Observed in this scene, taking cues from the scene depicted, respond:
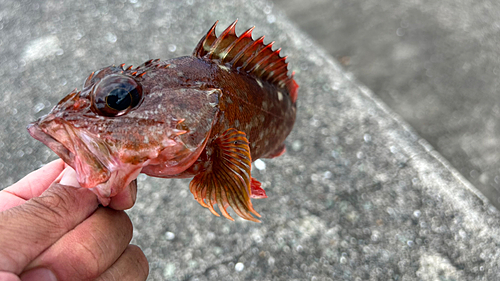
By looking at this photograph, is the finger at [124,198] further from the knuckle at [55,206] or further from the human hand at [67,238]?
the knuckle at [55,206]

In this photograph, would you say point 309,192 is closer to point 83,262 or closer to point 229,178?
point 229,178

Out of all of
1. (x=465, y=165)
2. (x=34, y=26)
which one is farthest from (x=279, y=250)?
(x=34, y=26)

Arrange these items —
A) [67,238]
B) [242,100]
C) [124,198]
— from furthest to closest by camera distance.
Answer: [242,100] < [124,198] < [67,238]

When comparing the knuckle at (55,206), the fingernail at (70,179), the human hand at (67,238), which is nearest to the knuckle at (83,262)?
the human hand at (67,238)

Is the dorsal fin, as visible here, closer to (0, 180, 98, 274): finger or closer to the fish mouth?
the fish mouth

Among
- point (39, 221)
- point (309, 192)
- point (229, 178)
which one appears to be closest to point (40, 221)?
point (39, 221)

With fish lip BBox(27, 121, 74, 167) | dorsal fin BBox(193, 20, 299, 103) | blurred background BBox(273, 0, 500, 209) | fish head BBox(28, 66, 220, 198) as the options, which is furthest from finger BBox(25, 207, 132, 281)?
blurred background BBox(273, 0, 500, 209)
